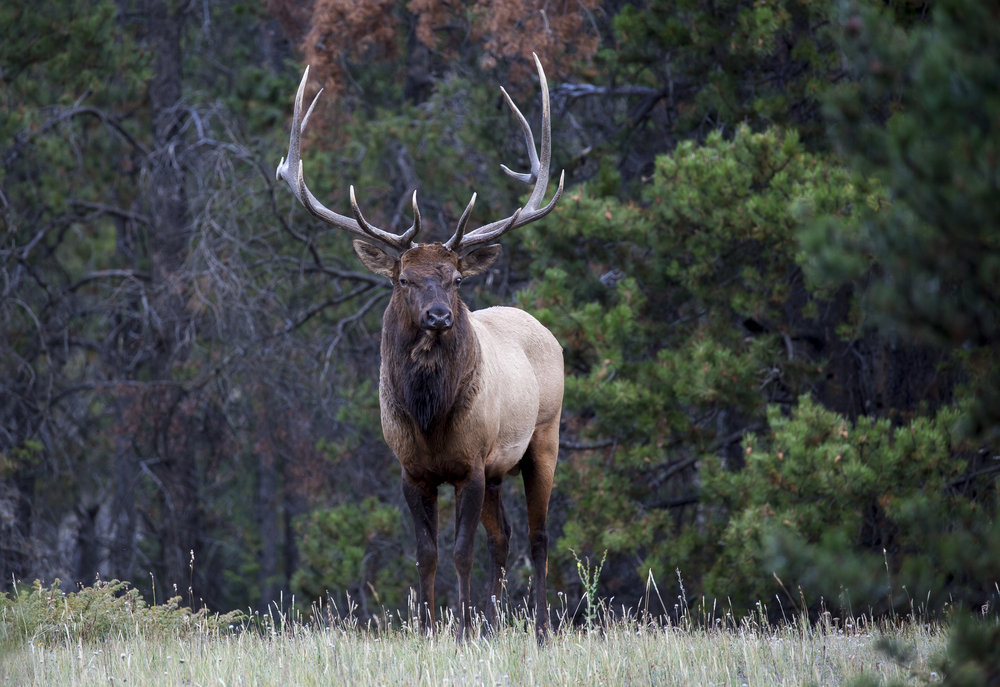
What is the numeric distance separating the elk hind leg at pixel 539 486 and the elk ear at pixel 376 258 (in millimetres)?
1725

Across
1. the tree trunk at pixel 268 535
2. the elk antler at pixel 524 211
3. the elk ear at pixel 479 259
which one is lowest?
the tree trunk at pixel 268 535

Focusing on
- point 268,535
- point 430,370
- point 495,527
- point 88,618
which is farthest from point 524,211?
point 268,535

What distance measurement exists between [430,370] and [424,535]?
1.03 meters

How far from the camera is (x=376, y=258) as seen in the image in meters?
6.44

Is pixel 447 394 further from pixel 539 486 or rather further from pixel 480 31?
pixel 480 31

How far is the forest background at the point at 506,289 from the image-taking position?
8812mm

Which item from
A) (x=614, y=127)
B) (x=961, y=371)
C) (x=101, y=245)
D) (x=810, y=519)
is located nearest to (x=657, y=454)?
(x=810, y=519)

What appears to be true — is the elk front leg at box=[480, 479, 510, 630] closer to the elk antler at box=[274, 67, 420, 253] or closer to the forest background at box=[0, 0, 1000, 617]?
the forest background at box=[0, 0, 1000, 617]

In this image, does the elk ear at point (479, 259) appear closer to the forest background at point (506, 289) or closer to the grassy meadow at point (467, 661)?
the forest background at point (506, 289)

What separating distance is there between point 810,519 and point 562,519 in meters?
5.06

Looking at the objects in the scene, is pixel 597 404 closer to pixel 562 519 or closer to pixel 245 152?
pixel 562 519

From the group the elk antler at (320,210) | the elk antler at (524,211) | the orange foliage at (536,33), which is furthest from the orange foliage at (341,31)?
the elk antler at (524,211)

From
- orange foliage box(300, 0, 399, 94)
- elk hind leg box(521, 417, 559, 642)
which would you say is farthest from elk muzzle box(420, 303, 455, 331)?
orange foliage box(300, 0, 399, 94)

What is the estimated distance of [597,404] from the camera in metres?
9.51
